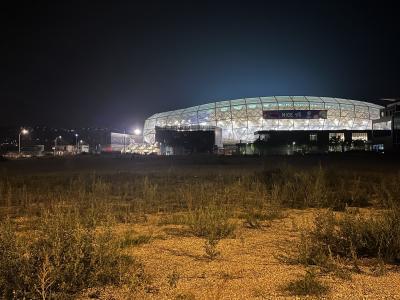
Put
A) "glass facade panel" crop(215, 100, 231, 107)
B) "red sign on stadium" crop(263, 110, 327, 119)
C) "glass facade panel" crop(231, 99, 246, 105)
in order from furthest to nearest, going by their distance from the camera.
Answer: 1. "glass facade panel" crop(215, 100, 231, 107)
2. "glass facade panel" crop(231, 99, 246, 105)
3. "red sign on stadium" crop(263, 110, 327, 119)

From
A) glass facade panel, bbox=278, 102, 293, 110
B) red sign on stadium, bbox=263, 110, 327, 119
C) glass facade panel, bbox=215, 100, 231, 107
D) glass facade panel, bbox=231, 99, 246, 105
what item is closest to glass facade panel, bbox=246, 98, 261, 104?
glass facade panel, bbox=231, 99, 246, 105

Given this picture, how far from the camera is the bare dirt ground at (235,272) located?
504 centimetres

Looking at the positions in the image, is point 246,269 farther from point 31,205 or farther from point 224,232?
point 31,205

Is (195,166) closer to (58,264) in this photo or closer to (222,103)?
(58,264)

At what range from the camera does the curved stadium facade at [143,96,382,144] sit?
111125 mm

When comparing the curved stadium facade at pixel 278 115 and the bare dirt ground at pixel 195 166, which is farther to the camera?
the curved stadium facade at pixel 278 115

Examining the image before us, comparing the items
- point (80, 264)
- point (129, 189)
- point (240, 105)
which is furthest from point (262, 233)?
point (240, 105)

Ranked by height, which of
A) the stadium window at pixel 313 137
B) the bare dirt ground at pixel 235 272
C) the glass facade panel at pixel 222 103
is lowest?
the bare dirt ground at pixel 235 272

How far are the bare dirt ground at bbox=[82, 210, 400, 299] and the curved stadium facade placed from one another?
101m

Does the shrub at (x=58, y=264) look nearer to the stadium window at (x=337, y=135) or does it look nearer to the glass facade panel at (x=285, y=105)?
the stadium window at (x=337, y=135)

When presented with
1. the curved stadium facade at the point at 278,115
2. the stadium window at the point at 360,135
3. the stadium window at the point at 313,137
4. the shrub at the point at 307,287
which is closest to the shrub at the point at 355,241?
the shrub at the point at 307,287

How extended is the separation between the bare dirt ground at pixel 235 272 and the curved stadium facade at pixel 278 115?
332 ft

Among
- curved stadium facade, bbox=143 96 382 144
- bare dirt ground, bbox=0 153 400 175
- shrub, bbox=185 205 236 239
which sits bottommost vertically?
shrub, bbox=185 205 236 239

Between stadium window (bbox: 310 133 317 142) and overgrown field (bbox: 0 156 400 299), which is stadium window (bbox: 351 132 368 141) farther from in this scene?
overgrown field (bbox: 0 156 400 299)
